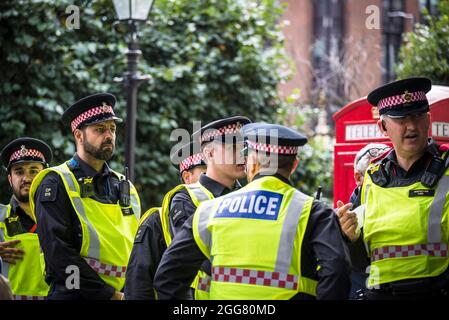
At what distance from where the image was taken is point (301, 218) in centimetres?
399

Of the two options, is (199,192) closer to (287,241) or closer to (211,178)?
(211,178)

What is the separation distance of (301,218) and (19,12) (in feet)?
23.8

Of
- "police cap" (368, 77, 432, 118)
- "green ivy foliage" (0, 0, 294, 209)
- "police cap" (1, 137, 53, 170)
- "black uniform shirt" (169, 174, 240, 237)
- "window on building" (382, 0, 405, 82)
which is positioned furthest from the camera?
"window on building" (382, 0, 405, 82)

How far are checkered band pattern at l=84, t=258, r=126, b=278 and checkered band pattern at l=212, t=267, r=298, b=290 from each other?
1.80 meters

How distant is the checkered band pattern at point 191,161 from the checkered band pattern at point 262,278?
2.15 m

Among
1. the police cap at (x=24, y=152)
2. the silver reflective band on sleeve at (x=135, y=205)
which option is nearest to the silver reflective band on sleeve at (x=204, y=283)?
the silver reflective band on sleeve at (x=135, y=205)

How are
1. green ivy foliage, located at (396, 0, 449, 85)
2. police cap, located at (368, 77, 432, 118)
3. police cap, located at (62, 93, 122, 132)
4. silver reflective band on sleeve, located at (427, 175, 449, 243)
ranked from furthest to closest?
green ivy foliage, located at (396, 0, 449, 85) < police cap, located at (62, 93, 122, 132) < police cap, located at (368, 77, 432, 118) < silver reflective band on sleeve, located at (427, 175, 449, 243)

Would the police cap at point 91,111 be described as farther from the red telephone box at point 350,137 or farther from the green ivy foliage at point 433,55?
the green ivy foliage at point 433,55

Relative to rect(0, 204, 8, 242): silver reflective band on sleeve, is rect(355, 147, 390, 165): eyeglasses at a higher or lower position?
higher

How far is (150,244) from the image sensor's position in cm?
524

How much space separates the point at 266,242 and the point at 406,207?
42.9 inches

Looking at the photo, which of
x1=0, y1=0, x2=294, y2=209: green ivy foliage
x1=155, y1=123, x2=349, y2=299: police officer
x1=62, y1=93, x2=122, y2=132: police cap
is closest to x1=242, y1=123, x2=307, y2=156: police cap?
x1=155, y1=123, x2=349, y2=299: police officer

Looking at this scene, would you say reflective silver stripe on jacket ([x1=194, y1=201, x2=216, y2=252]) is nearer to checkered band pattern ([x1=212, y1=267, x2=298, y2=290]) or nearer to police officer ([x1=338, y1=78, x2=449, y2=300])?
checkered band pattern ([x1=212, y1=267, x2=298, y2=290])

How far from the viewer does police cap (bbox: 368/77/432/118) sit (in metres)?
4.88
